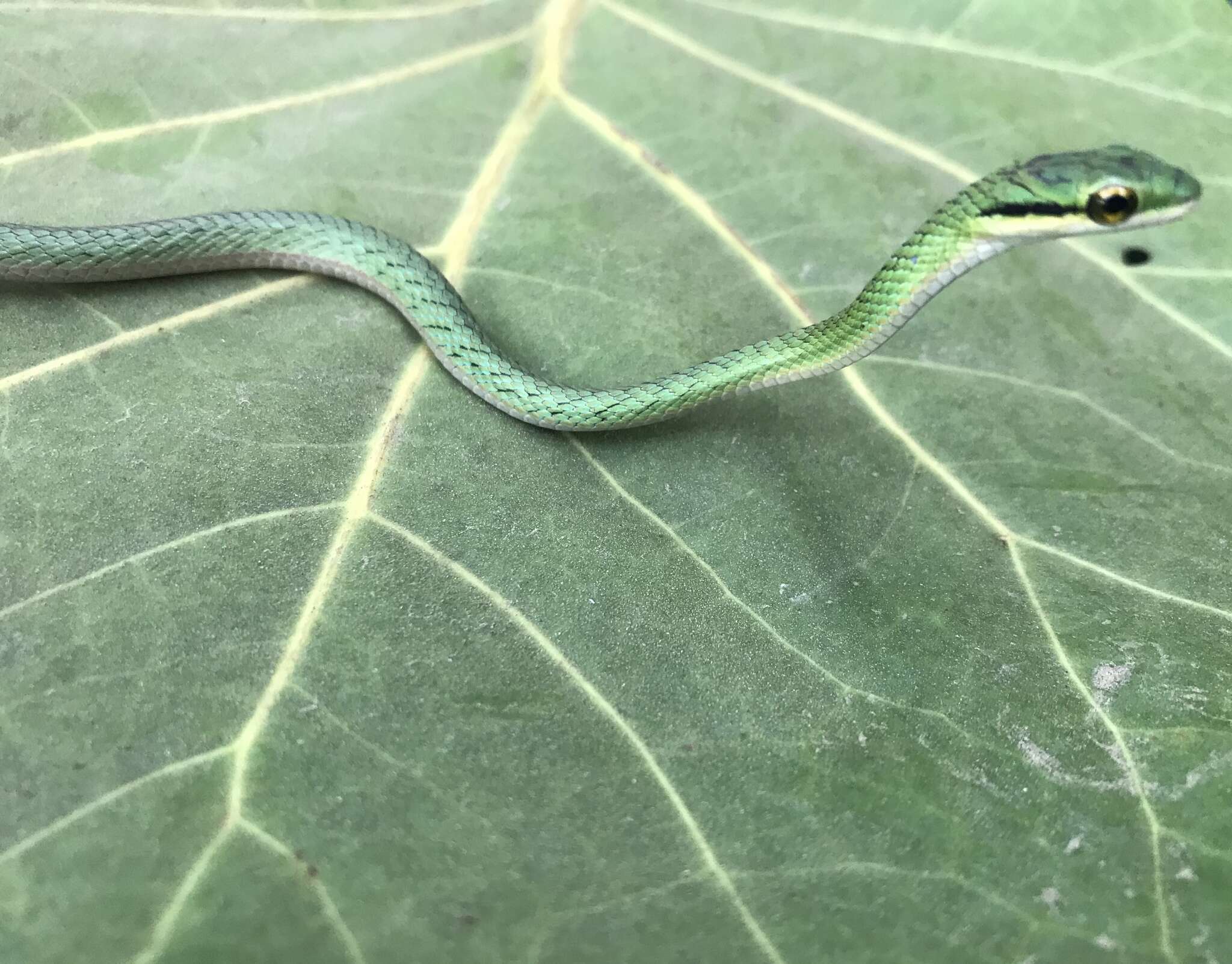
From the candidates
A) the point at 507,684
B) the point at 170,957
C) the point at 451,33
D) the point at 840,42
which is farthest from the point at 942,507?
the point at 451,33

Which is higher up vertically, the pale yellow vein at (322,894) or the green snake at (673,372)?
the green snake at (673,372)

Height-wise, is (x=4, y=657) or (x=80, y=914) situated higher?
(x=4, y=657)

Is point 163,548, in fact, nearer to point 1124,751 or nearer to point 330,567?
point 330,567

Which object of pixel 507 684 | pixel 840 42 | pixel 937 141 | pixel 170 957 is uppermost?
pixel 840 42

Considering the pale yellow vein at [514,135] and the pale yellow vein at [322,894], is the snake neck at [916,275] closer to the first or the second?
the pale yellow vein at [514,135]

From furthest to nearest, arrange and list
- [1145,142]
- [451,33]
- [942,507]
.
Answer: [451,33] < [1145,142] < [942,507]

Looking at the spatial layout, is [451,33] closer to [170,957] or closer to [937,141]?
[937,141]

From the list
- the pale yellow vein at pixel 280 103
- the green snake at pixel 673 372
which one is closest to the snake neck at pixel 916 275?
the green snake at pixel 673 372

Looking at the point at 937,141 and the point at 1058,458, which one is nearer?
the point at 1058,458
